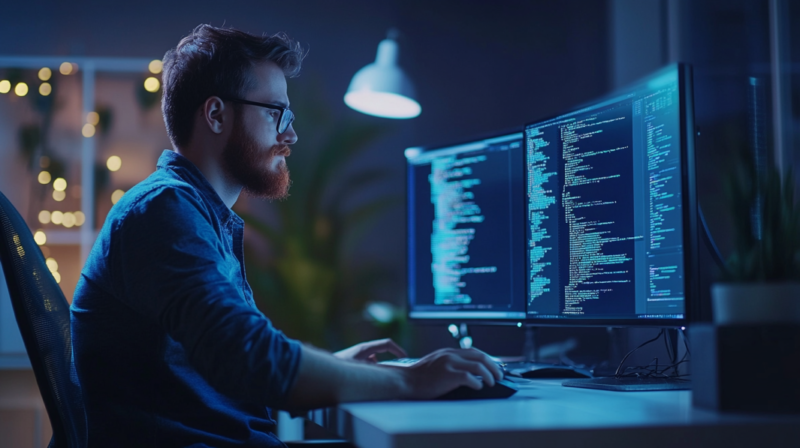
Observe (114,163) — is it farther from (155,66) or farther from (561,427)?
(561,427)

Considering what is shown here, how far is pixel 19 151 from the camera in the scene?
3.20 meters

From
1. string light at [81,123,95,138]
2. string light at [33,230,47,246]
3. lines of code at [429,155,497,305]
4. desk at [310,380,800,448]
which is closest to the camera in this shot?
desk at [310,380,800,448]

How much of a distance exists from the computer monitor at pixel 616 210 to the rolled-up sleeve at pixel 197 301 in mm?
624

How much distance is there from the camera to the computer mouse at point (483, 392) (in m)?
0.91

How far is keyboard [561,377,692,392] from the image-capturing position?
1.06 meters

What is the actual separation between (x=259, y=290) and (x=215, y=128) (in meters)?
1.99

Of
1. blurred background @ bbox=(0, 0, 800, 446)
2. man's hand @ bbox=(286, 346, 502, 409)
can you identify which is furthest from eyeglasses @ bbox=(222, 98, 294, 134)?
blurred background @ bbox=(0, 0, 800, 446)

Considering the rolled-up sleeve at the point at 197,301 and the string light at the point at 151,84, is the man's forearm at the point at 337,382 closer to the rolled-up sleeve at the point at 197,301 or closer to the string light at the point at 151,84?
the rolled-up sleeve at the point at 197,301

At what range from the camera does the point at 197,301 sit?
0.83 m

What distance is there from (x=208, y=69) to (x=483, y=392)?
81 cm

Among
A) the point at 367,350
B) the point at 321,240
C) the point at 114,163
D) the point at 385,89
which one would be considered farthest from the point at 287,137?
the point at 114,163

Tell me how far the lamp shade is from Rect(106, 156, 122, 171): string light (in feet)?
4.67

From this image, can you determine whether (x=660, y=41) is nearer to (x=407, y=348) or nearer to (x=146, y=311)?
(x=407, y=348)

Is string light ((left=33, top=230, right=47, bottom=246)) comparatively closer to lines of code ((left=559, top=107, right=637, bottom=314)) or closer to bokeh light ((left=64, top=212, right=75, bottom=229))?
bokeh light ((left=64, top=212, right=75, bottom=229))
